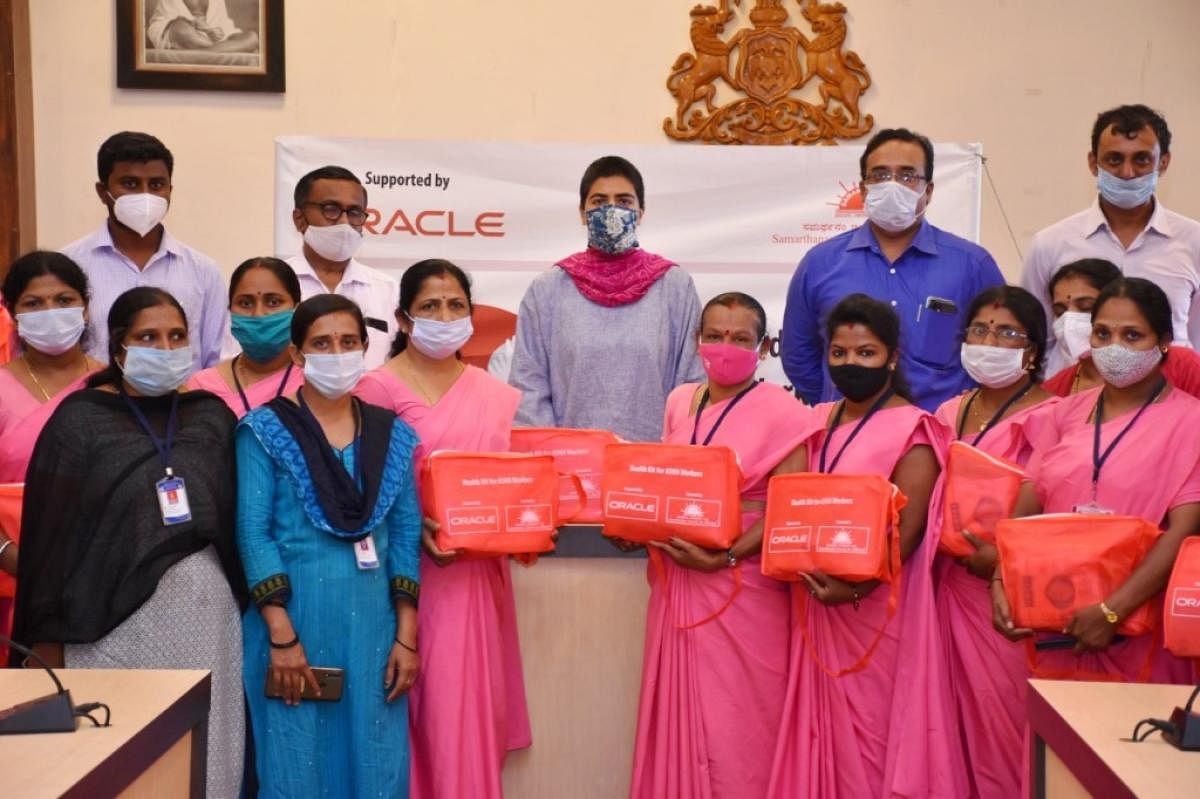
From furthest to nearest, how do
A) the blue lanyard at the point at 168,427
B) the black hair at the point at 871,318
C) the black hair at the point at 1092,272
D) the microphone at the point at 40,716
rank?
the black hair at the point at 1092,272, the black hair at the point at 871,318, the blue lanyard at the point at 168,427, the microphone at the point at 40,716

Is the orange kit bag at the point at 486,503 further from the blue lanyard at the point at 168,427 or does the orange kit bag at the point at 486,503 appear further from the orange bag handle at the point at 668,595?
the blue lanyard at the point at 168,427

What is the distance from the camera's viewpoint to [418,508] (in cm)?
327

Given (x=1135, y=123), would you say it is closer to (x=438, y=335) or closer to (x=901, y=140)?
(x=901, y=140)

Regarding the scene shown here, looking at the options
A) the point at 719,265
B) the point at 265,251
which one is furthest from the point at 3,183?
the point at 719,265

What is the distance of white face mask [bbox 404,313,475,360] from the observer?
137 inches

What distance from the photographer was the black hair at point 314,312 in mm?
3264

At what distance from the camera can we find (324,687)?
10.2ft

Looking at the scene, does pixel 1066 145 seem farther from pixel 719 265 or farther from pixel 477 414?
pixel 477 414

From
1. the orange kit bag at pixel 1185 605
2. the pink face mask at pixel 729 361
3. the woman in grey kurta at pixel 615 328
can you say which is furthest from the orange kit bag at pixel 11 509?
the orange kit bag at pixel 1185 605

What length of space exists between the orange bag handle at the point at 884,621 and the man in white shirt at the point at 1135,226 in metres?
1.22

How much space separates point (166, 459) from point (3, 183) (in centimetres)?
328

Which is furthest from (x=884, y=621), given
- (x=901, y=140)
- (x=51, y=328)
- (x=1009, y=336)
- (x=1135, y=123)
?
(x=51, y=328)

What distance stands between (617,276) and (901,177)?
0.90 m

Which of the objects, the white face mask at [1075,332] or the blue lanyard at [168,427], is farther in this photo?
the white face mask at [1075,332]
